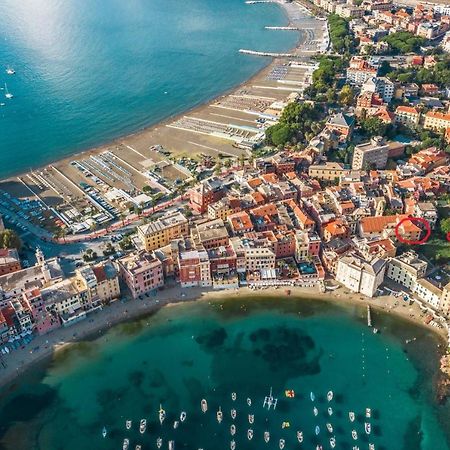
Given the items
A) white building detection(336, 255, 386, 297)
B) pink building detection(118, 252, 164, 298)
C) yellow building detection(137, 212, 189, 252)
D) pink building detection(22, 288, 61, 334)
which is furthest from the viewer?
yellow building detection(137, 212, 189, 252)

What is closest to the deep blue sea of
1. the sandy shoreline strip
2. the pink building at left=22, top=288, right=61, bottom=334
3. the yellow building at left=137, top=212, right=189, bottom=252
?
the yellow building at left=137, top=212, right=189, bottom=252

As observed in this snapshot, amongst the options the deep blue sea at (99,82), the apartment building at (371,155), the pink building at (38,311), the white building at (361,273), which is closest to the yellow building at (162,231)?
the pink building at (38,311)

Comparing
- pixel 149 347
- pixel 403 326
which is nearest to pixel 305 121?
pixel 403 326

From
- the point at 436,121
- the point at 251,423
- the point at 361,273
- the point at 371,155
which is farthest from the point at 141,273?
the point at 436,121

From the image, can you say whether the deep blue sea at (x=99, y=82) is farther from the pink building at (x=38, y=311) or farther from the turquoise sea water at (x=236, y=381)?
the turquoise sea water at (x=236, y=381)

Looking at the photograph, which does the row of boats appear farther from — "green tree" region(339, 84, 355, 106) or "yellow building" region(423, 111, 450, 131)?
"green tree" region(339, 84, 355, 106)

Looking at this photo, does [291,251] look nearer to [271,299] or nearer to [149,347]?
[271,299]
